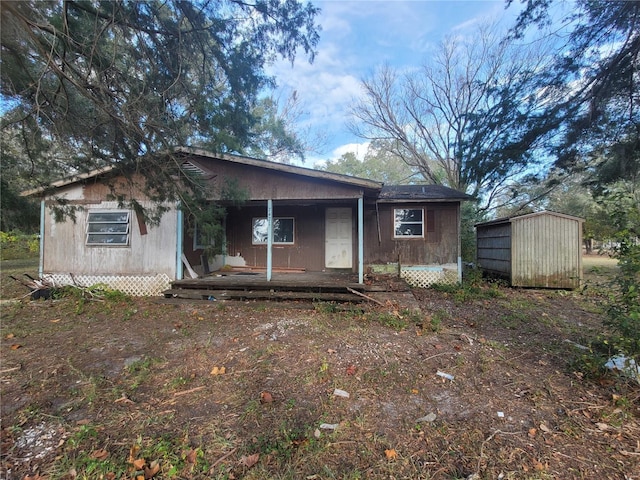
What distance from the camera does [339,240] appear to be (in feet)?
33.6

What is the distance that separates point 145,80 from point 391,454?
5.28 m

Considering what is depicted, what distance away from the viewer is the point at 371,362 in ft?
12.7

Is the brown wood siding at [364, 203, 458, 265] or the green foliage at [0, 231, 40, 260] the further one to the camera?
the green foliage at [0, 231, 40, 260]

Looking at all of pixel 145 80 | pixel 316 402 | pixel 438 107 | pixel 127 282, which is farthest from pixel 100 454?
pixel 438 107

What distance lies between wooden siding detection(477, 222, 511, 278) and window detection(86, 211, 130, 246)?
11682mm

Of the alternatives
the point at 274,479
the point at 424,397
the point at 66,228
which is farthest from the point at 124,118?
the point at 66,228

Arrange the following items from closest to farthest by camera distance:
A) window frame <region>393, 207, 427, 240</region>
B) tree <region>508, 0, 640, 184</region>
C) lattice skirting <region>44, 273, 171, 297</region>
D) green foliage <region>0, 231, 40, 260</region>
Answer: tree <region>508, 0, 640, 184</region> → lattice skirting <region>44, 273, 171, 297</region> → window frame <region>393, 207, 427, 240</region> → green foliage <region>0, 231, 40, 260</region>

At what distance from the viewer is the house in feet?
25.8

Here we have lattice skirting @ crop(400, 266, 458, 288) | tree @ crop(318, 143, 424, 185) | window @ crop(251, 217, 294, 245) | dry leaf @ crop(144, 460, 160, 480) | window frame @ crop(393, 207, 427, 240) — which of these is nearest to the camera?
dry leaf @ crop(144, 460, 160, 480)

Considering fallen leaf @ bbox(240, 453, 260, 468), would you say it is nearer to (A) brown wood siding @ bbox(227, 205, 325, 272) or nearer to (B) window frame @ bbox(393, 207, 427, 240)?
(A) brown wood siding @ bbox(227, 205, 325, 272)

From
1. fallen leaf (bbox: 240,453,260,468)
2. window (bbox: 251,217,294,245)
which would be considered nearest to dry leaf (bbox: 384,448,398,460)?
fallen leaf (bbox: 240,453,260,468)

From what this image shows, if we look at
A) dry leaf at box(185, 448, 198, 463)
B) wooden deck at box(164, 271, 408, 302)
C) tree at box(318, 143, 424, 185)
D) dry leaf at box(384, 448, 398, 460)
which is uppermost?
tree at box(318, 143, 424, 185)

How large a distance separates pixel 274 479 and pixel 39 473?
70.0 inches

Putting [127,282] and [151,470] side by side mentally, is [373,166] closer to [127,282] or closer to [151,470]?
[127,282]
